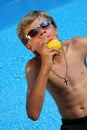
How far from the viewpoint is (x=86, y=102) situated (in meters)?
1.91

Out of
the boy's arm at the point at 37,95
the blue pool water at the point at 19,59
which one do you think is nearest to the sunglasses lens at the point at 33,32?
the boy's arm at the point at 37,95

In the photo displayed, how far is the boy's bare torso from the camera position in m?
1.90

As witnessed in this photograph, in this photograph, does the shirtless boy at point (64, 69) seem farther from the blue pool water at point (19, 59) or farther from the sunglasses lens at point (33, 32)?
the blue pool water at point (19, 59)

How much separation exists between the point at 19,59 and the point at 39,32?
3287 mm

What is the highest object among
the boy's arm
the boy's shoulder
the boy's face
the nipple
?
the boy's face

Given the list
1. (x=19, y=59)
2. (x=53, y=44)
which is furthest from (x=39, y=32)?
(x=19, y=59)

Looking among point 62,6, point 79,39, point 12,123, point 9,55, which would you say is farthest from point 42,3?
point 79,39

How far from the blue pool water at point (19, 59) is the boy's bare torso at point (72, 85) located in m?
1.12

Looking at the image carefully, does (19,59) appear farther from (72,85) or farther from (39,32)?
(39,32)

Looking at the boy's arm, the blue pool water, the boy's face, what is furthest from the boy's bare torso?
the blue pool water

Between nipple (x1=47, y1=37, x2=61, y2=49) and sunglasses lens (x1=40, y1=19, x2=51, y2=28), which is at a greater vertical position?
sunglasses lens (x1=40, y1=19, x2=51, y2=28)

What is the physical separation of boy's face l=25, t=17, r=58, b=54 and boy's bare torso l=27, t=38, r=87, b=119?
12cm

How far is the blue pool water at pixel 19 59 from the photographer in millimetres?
3283

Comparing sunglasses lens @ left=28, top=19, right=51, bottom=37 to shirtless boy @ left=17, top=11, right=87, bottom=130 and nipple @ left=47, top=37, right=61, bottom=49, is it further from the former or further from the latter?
nipple @ left=47, top=37, right=61, bottom=49
